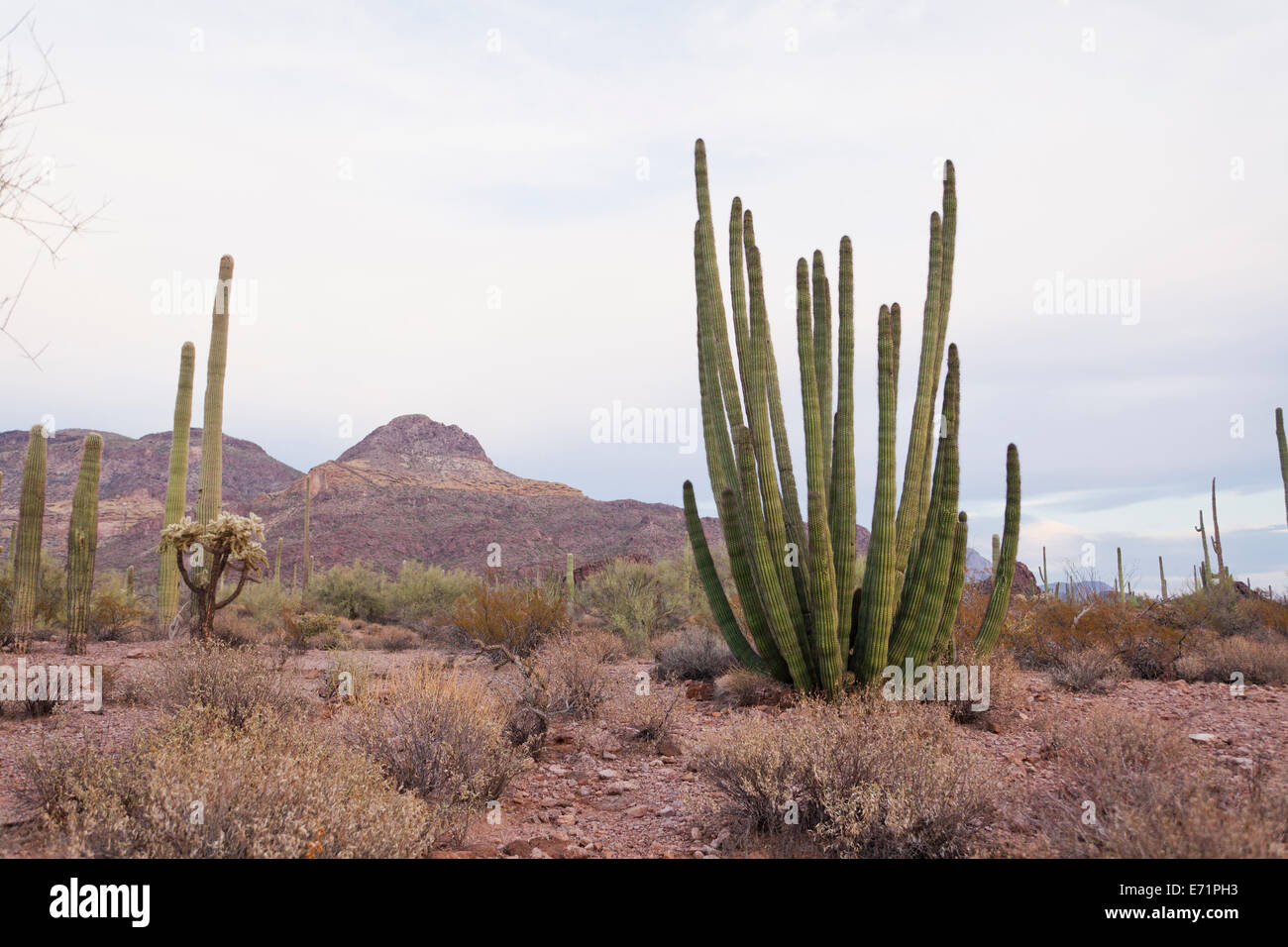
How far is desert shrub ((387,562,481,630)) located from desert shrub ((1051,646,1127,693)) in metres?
15.6

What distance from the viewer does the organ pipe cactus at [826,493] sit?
809 cm

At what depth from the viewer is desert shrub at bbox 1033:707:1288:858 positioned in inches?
132

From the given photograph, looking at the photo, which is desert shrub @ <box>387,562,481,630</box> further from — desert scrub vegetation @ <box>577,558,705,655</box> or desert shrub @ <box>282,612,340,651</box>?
desert shrub @ <box>282,612,340,651</box>

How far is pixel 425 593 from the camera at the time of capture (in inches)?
918

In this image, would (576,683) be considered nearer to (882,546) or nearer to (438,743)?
(438,743)

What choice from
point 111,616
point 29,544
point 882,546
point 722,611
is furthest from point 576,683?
point 111,616

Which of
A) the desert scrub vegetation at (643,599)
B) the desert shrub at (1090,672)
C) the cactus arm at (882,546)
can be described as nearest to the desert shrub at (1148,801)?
the cactus arm at (882,546)

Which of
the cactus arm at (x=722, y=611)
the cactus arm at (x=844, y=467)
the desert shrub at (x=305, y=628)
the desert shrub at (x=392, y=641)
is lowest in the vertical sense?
the desert shrub at (x=392, y=641)

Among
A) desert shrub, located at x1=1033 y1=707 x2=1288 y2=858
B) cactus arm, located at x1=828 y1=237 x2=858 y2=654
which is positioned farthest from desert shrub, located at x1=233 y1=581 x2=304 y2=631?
desert shrub, located at x1=1033 y1=707 x2=1288 y2=858

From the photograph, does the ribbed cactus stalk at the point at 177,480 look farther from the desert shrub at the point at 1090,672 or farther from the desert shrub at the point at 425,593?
the desert shrub at the point at 1090,672

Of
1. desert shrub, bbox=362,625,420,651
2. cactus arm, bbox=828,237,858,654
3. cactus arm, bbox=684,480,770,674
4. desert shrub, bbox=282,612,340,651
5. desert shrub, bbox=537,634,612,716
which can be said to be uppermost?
cactus arm, bbox=828,237,858,654

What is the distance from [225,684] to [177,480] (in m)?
9.57

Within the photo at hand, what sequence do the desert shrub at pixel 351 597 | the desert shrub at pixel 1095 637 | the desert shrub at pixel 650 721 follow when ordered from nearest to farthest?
the desert shrub at pixel 650 721 < the desert shrub at pixel 1095 637 < the desert shrub at pixel 351 597

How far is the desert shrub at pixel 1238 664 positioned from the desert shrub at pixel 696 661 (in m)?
6.20
